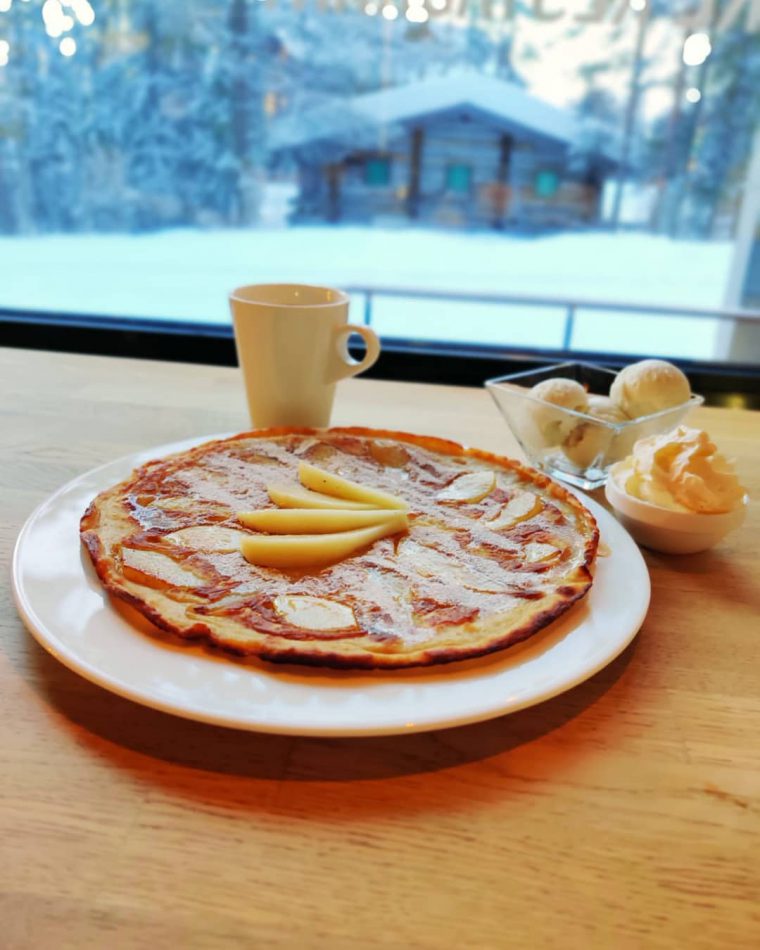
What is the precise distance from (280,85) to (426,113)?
19.7 inches

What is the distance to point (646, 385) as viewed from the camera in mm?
1072

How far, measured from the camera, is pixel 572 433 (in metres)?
1.06

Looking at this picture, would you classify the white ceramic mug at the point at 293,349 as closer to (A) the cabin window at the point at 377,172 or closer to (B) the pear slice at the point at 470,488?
(B) the pear slice at the point at 470,488

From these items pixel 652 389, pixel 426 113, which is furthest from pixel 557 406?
pixel 426 113

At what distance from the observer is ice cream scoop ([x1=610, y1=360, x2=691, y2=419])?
42.1 inches

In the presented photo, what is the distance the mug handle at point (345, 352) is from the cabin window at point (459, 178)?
1783mm

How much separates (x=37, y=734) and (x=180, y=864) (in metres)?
0.18

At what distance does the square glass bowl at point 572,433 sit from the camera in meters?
1.03

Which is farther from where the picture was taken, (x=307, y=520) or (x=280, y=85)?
(x=280, y=85)

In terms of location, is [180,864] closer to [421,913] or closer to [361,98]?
[421,913]

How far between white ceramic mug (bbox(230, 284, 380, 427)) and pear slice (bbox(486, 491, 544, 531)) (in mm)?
360

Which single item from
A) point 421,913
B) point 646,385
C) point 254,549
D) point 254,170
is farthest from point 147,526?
point 254,170

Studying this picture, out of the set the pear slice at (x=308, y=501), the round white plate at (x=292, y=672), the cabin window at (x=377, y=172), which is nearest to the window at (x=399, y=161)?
the cabin window at (x=377, y=172)

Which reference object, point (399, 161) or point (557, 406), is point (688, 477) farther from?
point (399, 161)
